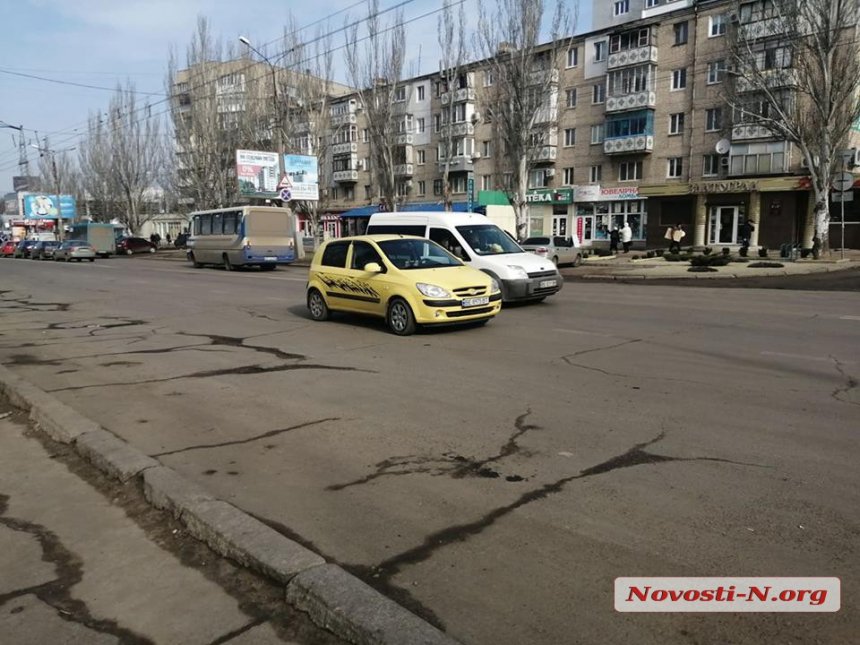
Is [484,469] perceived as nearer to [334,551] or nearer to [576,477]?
[576,477]

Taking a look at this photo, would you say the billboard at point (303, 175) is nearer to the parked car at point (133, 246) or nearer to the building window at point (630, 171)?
the building window at point (630, 171)

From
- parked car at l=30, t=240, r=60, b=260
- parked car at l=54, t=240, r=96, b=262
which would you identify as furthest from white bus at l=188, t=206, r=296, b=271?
parked car at l=30, t=240, r=60, b=260

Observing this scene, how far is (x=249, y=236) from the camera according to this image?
2870 cm

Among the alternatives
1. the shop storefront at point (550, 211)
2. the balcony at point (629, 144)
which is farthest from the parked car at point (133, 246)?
the balcony at point (629, 144)

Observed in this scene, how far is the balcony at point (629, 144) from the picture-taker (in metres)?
42.8

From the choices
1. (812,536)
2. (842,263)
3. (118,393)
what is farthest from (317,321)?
(842,263)

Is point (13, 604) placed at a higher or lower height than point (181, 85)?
lower

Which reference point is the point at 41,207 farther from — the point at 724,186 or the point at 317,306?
the point at 317,306

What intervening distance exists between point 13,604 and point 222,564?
3.02 ft

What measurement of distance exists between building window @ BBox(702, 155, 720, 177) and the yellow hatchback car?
3533 cm

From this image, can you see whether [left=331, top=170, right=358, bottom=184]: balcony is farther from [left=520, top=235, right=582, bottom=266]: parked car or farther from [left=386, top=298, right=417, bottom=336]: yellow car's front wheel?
[left=386, top=298, right=417, bottom=336]: yellow car's front wheel

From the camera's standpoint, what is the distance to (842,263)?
24297 millimetres

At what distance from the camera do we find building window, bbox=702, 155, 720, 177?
40.4 meters

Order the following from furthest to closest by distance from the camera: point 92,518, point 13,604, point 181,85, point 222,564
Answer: point 181,85 < point 92,518 < point 222,564 < point 13,604
